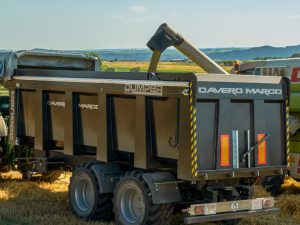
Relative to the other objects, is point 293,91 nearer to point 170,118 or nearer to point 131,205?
point 170,118

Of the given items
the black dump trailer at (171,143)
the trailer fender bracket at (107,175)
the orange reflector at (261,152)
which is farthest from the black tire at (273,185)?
the trailer fender bracket at (107,175)

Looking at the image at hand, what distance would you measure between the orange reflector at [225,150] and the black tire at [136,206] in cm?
88

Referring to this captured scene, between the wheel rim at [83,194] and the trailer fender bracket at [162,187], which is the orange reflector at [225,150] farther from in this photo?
the wheel rim at [83,194]

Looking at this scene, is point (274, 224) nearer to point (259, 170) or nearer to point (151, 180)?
point (259, 170)

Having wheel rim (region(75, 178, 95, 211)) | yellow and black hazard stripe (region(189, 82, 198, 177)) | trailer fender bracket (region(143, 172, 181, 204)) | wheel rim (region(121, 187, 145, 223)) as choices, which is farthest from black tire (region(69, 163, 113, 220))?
yellow and black hazard stripe (region(189, 82, 198, 177))

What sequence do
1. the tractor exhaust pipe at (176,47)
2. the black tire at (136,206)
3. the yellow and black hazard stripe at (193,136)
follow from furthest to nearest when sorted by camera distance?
1. the tractor exhaust pipe at (176,47)
2. the black tire at (136,206)
3. the yellow and black hazard stripe at (193,136)

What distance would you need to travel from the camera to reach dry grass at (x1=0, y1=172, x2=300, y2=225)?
Answer: 8352 millimetres

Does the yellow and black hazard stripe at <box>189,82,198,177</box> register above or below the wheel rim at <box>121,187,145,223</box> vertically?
above

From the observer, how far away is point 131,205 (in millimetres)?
8008

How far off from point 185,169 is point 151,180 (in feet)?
1.64

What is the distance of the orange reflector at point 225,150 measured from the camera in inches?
292

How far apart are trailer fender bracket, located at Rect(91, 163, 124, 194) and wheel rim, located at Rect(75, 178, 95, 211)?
1.40 ft

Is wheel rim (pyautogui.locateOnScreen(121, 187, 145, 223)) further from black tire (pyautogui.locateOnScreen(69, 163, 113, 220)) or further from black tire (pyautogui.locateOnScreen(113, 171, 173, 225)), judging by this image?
black tire (pyautogui.locateOnScreen(69, 163, 113, 220))

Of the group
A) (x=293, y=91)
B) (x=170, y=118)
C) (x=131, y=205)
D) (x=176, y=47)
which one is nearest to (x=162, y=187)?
(x=131, y=205)
